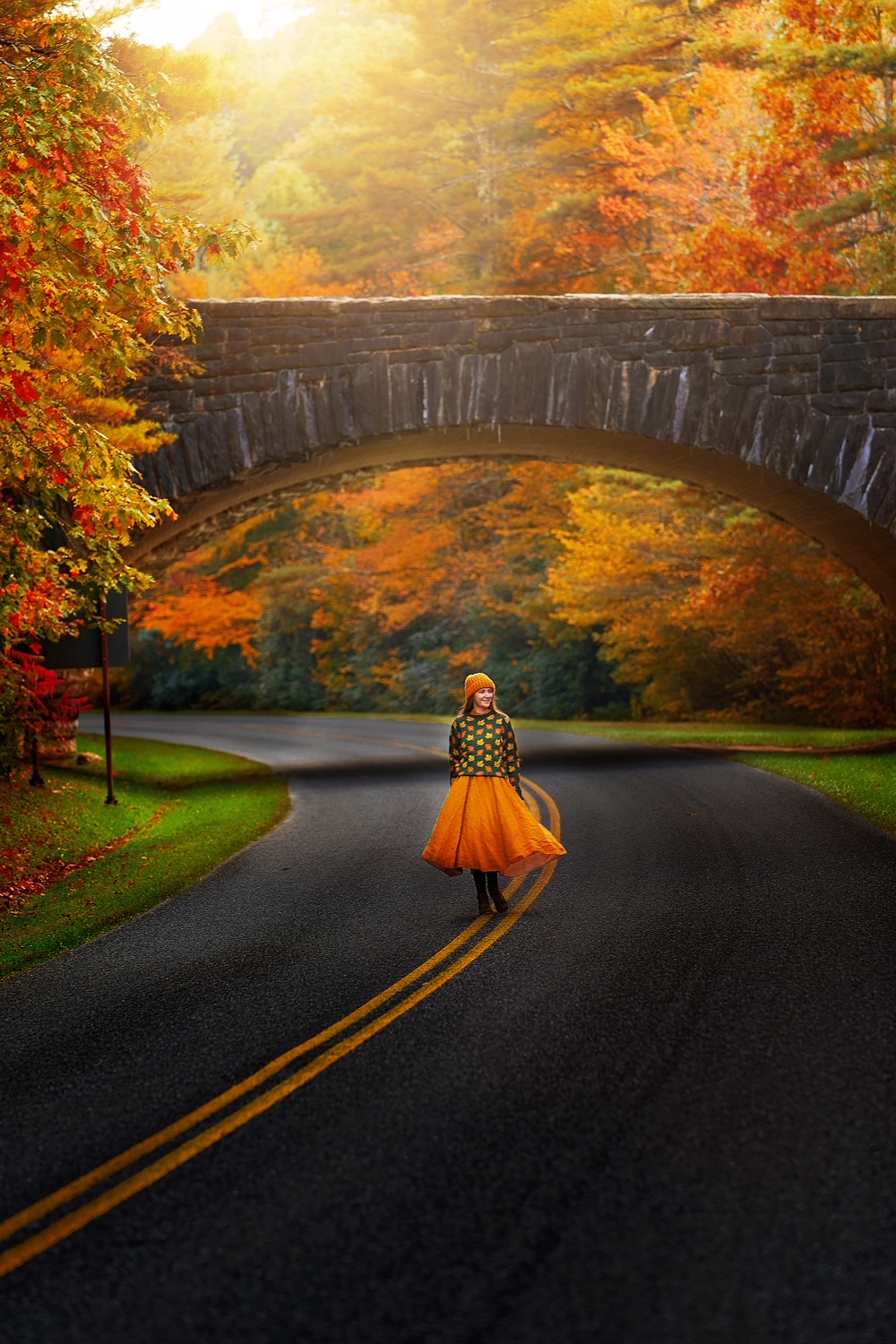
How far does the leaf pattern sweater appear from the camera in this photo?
9.97m

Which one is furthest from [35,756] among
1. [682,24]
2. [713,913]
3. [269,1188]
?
[682,24]

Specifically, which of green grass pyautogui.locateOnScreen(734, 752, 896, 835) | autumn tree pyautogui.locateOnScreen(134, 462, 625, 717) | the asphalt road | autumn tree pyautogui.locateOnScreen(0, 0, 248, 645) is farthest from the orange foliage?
the asphalt road

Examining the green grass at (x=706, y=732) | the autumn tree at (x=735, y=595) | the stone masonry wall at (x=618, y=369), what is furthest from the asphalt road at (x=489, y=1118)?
the autumn tree at (x=735, y=595)

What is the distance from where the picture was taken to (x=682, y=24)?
31.2 metres

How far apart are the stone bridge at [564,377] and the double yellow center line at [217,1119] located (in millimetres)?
9571

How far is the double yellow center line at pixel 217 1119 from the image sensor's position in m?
4.70

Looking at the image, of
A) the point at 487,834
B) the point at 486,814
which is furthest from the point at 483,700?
the point at 487,834

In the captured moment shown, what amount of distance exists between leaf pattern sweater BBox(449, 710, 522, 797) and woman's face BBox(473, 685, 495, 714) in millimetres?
43

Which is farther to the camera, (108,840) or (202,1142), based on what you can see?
(108,840)

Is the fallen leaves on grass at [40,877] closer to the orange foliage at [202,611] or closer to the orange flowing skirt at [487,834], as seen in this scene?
the orange flowing skirt at [487,834]

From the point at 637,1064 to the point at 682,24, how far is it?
31.2 metres

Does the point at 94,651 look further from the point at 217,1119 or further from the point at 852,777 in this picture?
the point at 217,1119

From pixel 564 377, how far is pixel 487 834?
340 inches

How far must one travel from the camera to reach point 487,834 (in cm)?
981
